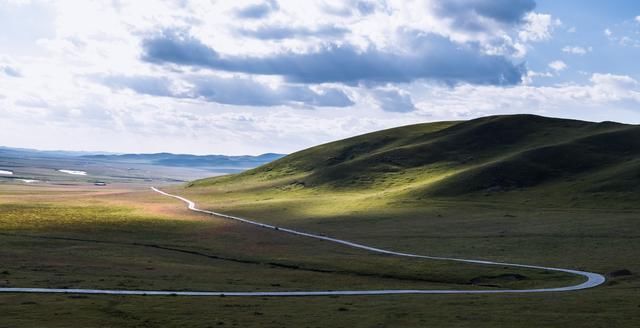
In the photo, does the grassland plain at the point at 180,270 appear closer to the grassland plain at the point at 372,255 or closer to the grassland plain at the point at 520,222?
the grassland plain at the point at 372,255

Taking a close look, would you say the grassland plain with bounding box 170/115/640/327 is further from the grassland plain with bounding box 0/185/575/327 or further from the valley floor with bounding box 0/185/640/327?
the grassland plain with bounding box 0/185/575/327

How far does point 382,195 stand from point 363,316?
465 feet

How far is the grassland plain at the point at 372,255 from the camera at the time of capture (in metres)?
47.8

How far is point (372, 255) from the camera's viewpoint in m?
93.3

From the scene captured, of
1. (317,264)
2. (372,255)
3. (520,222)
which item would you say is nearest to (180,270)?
(317,264)

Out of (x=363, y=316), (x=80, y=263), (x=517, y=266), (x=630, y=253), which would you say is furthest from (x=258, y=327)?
(x=630, y=253)

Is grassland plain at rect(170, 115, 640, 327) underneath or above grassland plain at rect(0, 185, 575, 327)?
above

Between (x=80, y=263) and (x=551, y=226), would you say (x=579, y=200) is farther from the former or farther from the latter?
(x=80, y=263)

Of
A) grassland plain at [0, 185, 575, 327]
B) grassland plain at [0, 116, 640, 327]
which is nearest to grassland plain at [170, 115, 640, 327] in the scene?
grassland plain at [0, 116, 640, 327]

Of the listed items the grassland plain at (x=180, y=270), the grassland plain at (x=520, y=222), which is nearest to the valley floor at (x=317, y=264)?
the grassland plain at (x=180, y=270)

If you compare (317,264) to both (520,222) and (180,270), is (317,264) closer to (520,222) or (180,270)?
(180,270)

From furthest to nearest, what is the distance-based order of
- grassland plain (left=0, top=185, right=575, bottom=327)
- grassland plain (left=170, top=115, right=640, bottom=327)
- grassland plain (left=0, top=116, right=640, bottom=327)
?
grassland plain (left=170, top=115, right=640, bottom=327) < grassland plain (left=0, top=116, right=640, bottom=327) < grassland plain (left=0, top=185, right=575, bottom=327)

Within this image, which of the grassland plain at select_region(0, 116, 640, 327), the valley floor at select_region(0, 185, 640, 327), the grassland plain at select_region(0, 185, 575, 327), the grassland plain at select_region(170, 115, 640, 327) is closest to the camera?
the valley floor at select_region(0, 185, 640, 327)

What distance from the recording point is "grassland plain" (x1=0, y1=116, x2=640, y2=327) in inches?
1880
